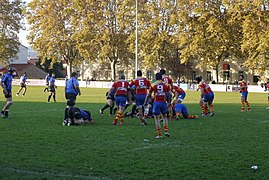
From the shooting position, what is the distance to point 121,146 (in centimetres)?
1092

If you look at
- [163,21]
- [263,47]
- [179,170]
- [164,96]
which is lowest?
[179,170]

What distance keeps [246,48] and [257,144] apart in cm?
4205

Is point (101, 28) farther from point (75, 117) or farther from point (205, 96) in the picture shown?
point (75, 117)

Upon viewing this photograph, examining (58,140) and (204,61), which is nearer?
(58,140)

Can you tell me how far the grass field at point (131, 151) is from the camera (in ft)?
26.3

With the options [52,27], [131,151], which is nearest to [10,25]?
[52,27]

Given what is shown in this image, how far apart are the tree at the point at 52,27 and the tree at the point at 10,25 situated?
4.05 metres

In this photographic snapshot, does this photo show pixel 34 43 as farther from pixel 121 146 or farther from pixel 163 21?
pixel 121 146

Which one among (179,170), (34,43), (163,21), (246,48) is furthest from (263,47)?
(179,170)

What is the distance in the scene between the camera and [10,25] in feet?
243

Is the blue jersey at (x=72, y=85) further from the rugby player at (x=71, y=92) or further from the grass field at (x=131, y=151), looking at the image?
the grass field at (x=131, y=151)

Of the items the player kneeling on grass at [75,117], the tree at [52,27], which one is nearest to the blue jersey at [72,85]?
the player kneeling on grass at [75,117]

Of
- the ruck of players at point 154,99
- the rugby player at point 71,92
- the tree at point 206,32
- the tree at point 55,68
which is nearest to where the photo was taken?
the ruck of players at point 154,99

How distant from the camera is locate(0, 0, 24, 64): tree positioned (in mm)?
72312
